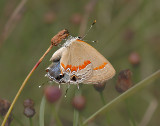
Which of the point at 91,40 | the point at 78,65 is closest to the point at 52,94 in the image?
the point at 78,65

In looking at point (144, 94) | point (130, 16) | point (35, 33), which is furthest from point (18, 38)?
point (144, 94)

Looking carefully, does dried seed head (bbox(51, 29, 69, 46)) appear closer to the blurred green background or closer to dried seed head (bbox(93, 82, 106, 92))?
dried seed head (bbox(93, 82, 106, 92))

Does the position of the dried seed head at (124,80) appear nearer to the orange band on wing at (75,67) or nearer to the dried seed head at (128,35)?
the orange band on wing at (75,67)

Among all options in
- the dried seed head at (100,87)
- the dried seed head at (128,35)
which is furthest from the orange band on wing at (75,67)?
the dried seed head at (128,35)

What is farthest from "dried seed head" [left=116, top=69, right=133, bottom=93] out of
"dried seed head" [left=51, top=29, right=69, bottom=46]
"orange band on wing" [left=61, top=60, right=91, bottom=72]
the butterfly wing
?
"dried seed head" [left=51, top=29, right=69, bottom=46]

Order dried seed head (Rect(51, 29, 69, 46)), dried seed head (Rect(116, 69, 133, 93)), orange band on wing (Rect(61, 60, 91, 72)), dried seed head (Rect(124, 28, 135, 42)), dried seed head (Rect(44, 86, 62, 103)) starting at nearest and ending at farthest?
dried seed head (Rect(44, 86, 62, 103))
dried seed head (Rect(51, 29, 69, 46))
dried seed head (Rect(116, 69, 133, 93))
orange band on wing (Rect(61, 60, 91, 72))
dried seed head (Rect(124, 28, 135, 42))

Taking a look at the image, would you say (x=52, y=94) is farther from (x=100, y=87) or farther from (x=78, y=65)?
(x=78, y=65)
